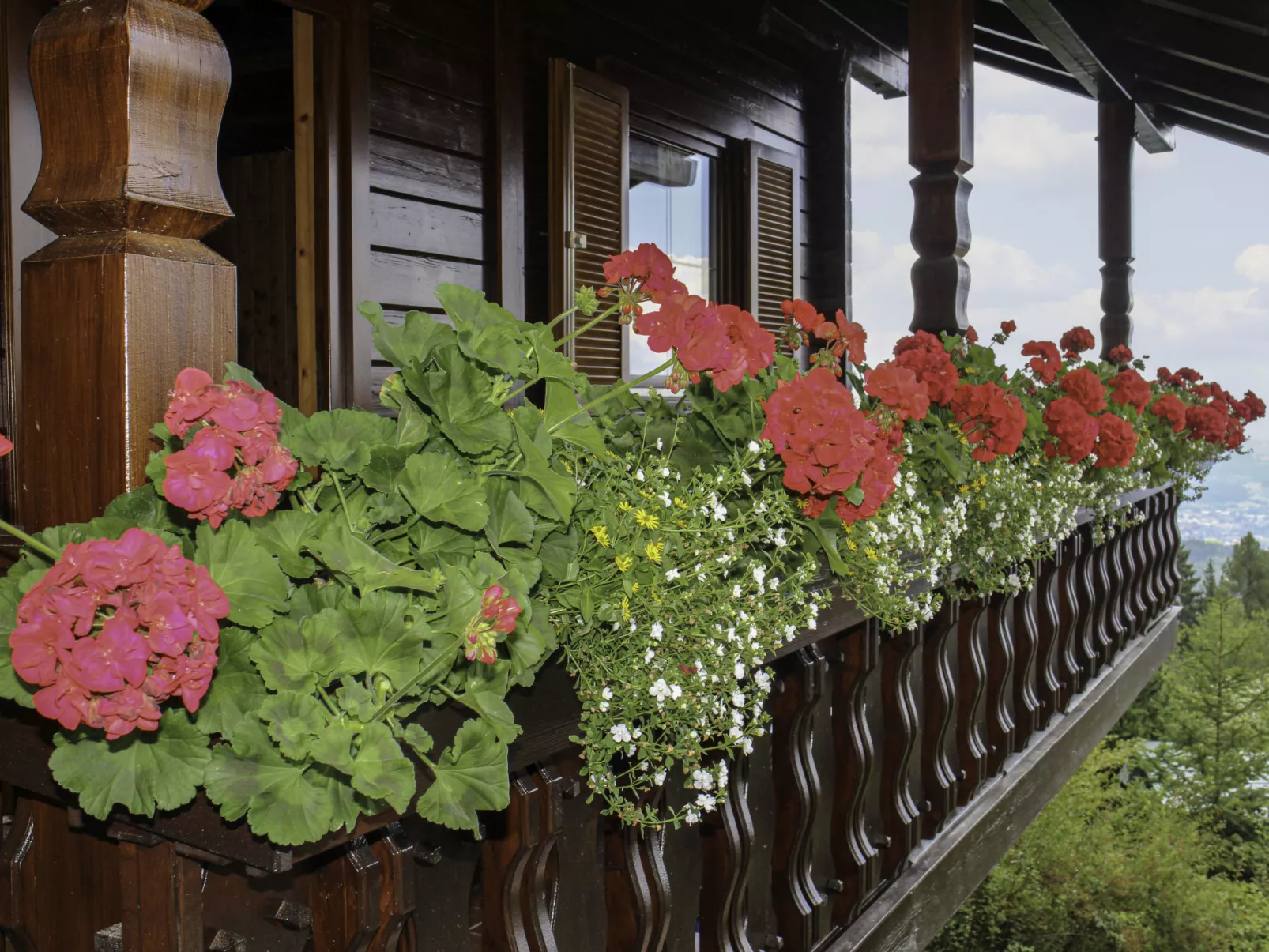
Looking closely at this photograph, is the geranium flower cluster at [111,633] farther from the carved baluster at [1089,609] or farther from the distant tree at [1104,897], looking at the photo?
the distant tree at [1104,897]

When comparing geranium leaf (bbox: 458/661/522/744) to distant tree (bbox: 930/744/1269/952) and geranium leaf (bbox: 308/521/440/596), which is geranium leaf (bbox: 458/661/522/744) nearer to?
geranium leaf (bbox: 308/521/440/596)

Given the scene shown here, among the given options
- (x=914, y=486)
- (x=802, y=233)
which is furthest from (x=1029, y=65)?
(x=914, y=486)

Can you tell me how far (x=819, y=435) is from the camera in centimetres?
147

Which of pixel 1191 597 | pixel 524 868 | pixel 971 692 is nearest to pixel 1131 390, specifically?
pixel 971 692

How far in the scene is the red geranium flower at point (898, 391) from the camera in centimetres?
194

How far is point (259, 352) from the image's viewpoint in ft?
14.9

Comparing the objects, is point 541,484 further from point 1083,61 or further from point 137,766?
point 1083,61

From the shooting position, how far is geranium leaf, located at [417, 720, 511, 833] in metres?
0.93

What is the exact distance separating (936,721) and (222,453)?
7.27 feet

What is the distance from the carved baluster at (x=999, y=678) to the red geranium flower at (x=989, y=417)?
68 cm

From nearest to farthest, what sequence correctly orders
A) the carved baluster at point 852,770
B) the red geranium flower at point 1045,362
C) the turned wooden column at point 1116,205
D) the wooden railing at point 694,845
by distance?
the wooden railing at point 694,845
the carved baluster at point 852,770
the red geranium flower at point 1045,362
the turned wooden column at point 1116,205

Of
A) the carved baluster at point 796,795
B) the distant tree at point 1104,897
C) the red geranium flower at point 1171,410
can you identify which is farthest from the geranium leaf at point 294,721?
the distant tree at point 1104,897

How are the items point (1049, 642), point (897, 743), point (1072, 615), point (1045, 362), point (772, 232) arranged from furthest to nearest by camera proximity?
point (772, 232), point (1072, 615), point (1049, 642), point (1045, 362), point (897, 743)

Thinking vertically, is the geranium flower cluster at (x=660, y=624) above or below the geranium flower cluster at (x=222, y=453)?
below
